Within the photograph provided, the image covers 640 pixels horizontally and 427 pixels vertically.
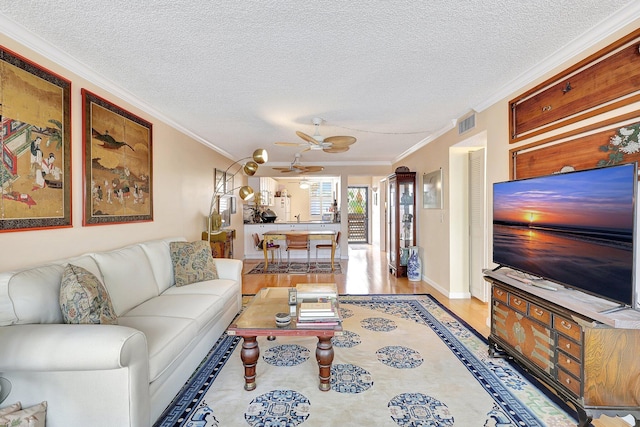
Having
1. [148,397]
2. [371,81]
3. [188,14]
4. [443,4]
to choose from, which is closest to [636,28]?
[443,4]

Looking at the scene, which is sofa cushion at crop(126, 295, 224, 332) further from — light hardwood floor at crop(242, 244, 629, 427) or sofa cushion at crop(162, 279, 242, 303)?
light hardwood floor at crop(242, 244, 629, 427)

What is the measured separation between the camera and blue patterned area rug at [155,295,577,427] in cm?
182

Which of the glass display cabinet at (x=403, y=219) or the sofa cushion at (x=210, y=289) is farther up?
the glass display cabinet at (x=403, y=219)

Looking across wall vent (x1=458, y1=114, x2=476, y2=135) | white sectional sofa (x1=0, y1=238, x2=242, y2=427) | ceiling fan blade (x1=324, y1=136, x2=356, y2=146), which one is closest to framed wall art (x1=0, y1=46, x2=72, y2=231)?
white sectional sofa (x1=0, y1=238, x2=242, y2=427)

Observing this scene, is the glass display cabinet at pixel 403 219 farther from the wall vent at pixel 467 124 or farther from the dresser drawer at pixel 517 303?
the dresser drawer at pixel 517 303

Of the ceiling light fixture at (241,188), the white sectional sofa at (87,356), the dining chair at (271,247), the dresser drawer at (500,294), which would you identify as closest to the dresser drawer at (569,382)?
the dresser drawer at (500,294)

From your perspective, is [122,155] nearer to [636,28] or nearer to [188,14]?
[188,14]

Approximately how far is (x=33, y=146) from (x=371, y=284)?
4451 mm

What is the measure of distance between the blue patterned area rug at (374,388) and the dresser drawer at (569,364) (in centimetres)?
33

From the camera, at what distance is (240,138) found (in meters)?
4.96

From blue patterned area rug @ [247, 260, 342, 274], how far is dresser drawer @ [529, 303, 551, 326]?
4169mm

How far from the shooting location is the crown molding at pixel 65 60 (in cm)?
192

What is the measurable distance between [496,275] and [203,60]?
2.89 meters

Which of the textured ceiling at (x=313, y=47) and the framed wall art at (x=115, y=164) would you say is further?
the framed wall art at (x=115, y=164)
